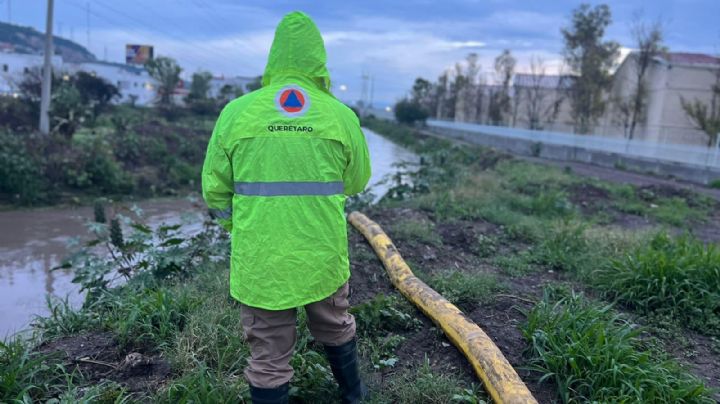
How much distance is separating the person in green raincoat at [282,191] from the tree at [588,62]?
29981 mm

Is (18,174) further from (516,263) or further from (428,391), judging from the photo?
(428,391)

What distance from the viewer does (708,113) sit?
921 inches

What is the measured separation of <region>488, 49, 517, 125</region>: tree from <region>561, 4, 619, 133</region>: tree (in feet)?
32.4

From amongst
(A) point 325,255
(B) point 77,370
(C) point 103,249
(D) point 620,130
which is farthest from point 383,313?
(D) point 620,130

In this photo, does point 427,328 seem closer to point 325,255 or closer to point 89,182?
point 325,255

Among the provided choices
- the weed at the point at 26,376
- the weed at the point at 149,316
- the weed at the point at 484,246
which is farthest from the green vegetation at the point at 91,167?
the weed at the point at 484,246

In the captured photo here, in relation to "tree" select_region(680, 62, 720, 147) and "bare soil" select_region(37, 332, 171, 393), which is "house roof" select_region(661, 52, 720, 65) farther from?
"bare soil" select_region(37, 332, 171, 393)

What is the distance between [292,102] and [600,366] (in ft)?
7.02

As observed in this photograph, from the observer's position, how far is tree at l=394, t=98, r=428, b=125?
168ft

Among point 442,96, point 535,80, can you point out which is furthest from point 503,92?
point 442,96

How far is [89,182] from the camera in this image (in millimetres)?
13211

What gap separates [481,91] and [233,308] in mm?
46988

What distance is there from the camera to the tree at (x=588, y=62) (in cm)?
2933

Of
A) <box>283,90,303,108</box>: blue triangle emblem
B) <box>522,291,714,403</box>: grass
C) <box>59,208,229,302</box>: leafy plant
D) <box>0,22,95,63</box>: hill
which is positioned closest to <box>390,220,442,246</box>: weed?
<box>59,208,229,302</box>: leafy plant
